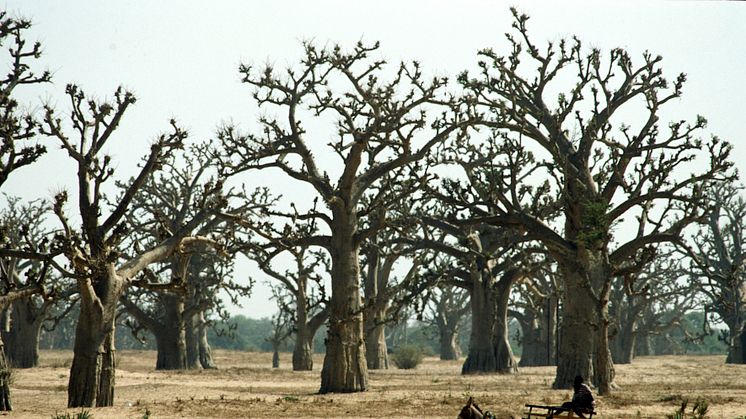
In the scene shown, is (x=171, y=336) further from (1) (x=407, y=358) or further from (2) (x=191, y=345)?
(1) (x=407, y=358)

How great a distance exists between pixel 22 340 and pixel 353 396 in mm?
22747

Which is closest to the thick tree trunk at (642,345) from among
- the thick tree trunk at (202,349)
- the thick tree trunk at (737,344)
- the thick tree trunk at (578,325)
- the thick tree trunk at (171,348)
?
the thick tree trunk at (737,344)

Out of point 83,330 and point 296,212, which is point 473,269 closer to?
point 296,212

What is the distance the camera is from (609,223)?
26984mm

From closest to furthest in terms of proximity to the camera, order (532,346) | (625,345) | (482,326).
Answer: (482,326)
(625,345)
(532,346)

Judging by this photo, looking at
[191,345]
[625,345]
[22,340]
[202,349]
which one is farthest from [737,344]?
[22,340]

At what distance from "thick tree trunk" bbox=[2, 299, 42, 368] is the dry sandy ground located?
12.0 ft

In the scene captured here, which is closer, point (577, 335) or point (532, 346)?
point (577, 335)

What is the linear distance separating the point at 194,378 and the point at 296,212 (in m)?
12.5

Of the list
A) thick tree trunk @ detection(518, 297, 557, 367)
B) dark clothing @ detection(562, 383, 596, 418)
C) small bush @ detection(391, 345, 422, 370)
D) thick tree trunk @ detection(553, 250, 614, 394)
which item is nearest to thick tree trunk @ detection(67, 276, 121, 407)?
dark clothing @ detection(562, 383, 596, 418)

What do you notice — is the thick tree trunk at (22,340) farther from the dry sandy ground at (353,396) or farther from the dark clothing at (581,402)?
the dark clothing at (581,402)

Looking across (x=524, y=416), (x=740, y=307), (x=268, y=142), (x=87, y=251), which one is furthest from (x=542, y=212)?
(x=740, y=307)

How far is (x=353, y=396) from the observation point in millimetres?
26047

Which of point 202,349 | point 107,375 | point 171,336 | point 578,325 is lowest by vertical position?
point 107,375
